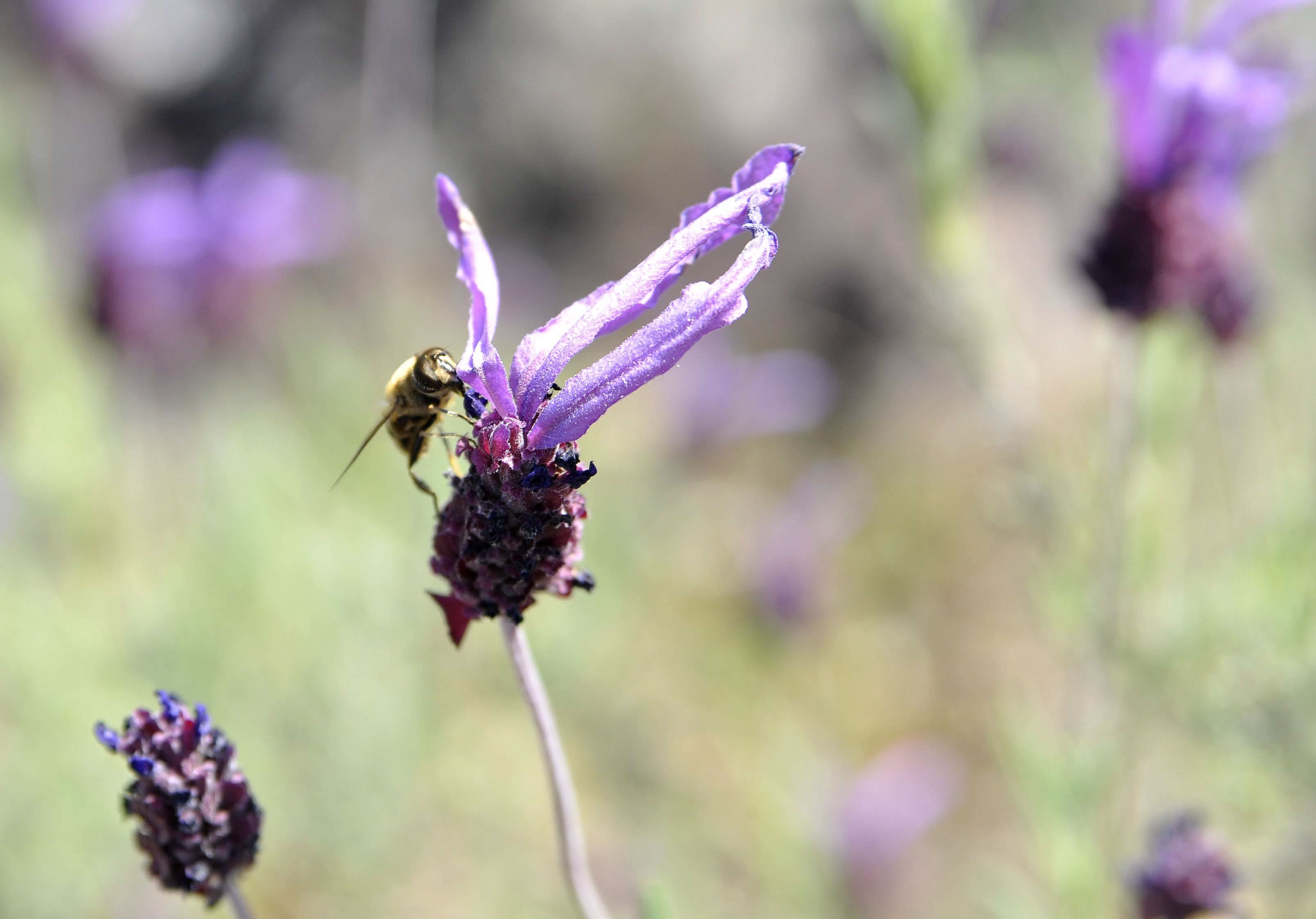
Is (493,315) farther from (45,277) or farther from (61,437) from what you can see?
(45,277)

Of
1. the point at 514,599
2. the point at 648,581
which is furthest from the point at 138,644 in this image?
the point at 514,599

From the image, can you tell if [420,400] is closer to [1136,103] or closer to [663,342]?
[663,342]

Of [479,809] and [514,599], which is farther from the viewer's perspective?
[479,809]

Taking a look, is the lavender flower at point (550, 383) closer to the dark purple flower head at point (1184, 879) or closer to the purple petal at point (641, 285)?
the purple petal at point (641, 285)

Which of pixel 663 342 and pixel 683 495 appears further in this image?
pixel 683 495

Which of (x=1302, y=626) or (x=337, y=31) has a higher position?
(x=337, y=31)

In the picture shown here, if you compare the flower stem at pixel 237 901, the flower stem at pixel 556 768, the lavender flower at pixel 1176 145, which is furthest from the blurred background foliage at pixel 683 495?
the flower stem at pixel 237 901

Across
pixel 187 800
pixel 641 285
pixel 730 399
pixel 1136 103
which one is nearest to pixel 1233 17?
pixel 1136 103
